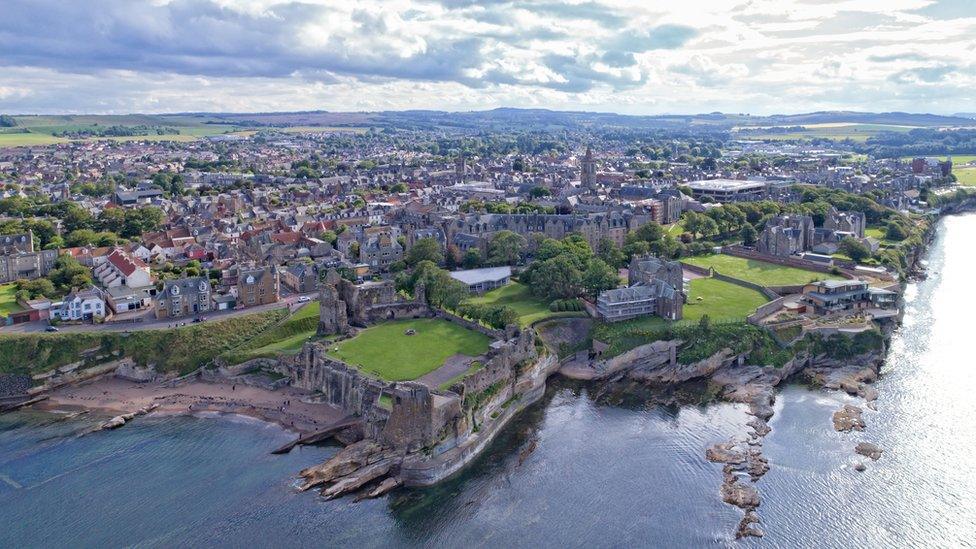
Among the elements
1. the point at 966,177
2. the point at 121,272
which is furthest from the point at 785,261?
the point at 966,177

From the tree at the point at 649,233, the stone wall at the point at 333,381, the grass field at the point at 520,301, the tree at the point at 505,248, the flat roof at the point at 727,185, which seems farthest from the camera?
the flat roof at the point at 727,185

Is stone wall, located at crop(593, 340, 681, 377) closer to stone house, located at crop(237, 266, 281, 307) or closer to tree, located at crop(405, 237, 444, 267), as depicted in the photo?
tree, located at crop(405, 237, 444, 267)

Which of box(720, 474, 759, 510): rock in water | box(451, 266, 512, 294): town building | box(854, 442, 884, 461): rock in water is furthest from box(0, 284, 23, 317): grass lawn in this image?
box(854, 442, 884, 461): rock in water

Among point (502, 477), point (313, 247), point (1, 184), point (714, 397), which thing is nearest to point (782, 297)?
point (714, 397)

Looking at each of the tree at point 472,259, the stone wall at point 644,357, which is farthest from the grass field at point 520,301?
the stone wall at point 644,357

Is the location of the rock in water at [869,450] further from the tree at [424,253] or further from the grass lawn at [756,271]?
the tree at [424,253]

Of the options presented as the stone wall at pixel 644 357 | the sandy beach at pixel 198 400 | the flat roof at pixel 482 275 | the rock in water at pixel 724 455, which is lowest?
the rock in water at pixel 724 455

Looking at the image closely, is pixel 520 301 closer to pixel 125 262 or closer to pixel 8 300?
pixel 125 262
